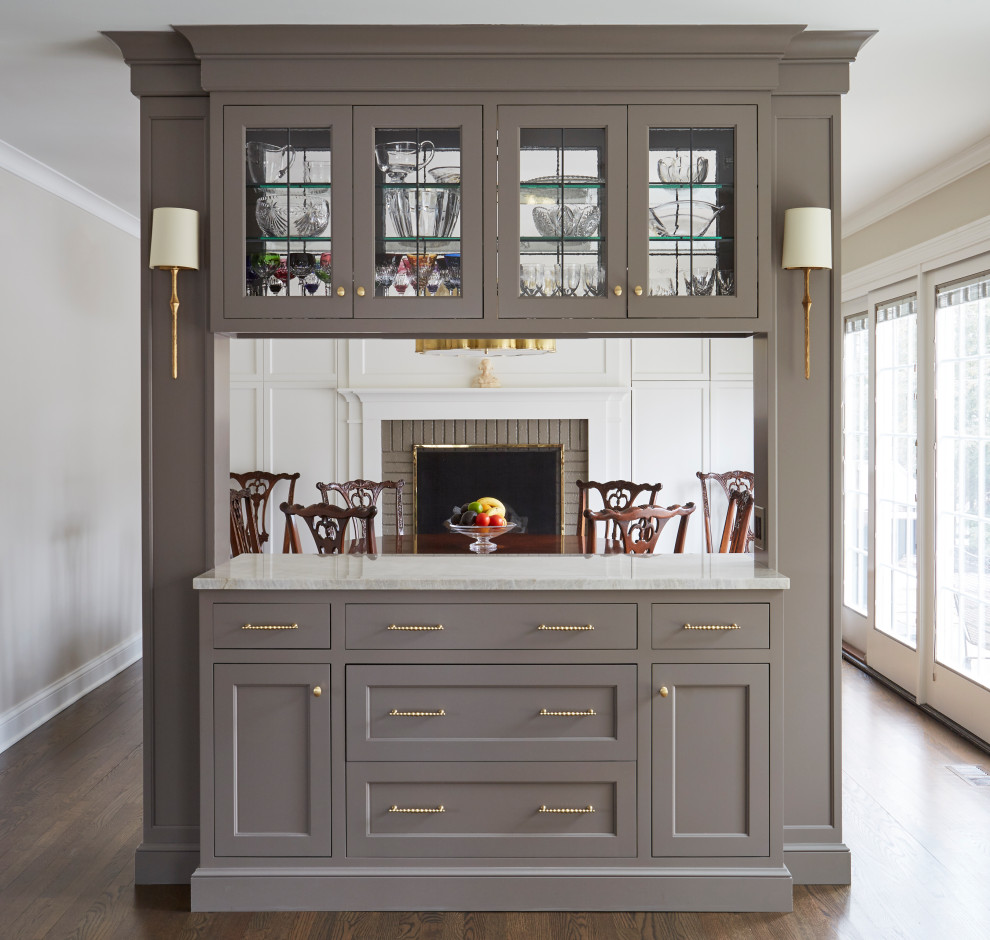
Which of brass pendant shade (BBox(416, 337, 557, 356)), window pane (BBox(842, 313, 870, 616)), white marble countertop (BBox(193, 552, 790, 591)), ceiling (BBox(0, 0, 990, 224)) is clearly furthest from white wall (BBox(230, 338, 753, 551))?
white marble countertop (BBox(193, 552, 790, 591))

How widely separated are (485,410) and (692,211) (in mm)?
3405

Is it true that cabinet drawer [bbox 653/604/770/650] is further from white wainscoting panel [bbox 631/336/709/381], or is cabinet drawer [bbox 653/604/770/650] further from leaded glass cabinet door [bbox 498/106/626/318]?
white wainscoting panel [bbox 631/336/709/381]

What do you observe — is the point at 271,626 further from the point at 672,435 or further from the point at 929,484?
the point at 672,435

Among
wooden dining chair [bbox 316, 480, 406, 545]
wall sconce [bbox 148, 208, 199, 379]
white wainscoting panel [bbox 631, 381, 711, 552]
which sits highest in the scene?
wall sconce [bbox 148, 208, 199, 379]

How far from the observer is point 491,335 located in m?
2.65

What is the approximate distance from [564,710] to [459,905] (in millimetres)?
656

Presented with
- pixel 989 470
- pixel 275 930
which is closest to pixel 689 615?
pixel 275 930

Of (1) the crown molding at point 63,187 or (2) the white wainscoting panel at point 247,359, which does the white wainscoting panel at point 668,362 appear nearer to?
(2) the white wainscoting panel at point 247,359

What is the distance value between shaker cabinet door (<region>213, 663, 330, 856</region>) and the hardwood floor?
0.22 metres

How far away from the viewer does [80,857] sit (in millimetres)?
Answer: 2861

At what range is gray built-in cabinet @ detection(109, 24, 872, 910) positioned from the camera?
255 centimetres

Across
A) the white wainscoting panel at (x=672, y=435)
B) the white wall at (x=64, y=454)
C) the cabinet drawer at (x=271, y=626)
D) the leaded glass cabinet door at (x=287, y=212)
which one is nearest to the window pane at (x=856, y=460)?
the white wainscoting panel at (x=672, y=435)

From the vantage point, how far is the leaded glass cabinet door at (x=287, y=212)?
8.59ft

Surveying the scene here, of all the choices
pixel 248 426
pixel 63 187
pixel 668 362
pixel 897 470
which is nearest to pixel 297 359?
pixel 248 426
